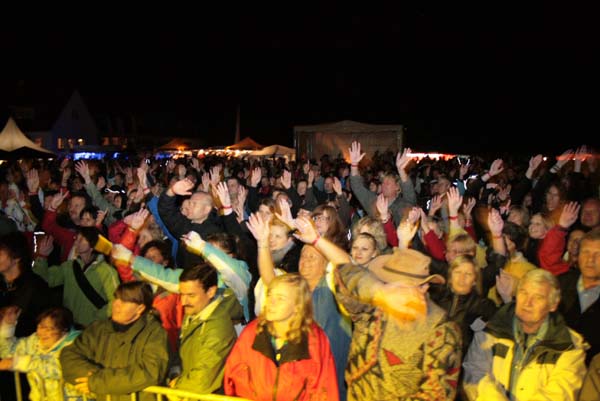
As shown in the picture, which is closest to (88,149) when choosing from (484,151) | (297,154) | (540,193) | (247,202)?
(297,154)

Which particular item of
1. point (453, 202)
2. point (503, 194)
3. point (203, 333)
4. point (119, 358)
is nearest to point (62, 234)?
point (119, 358)

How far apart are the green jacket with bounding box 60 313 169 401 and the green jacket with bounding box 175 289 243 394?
14 centimetres

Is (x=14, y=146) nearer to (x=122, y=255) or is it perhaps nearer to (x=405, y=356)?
(x=122, y=255)

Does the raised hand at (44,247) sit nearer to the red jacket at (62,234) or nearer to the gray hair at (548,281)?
the red jacket at (62,234)

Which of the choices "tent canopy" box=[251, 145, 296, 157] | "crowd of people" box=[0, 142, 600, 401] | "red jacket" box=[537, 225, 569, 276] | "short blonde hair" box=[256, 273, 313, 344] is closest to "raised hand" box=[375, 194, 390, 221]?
"crowd of people" box=[0, 142, 600, 401]

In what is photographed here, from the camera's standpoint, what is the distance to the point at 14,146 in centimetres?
1822

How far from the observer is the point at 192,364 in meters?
3.08

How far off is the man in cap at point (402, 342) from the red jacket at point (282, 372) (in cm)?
23

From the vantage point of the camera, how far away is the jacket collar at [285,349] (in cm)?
279

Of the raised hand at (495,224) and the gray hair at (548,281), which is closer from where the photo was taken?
the gray hair at (548,281)

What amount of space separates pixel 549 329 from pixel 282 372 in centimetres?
151

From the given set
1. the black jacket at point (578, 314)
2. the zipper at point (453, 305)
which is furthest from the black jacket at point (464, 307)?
the black jacket at point (578, 314)

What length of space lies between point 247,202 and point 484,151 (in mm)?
26956

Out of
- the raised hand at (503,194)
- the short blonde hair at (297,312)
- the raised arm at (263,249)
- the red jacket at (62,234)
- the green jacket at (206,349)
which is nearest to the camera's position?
the short blonde hair at (297,312)
